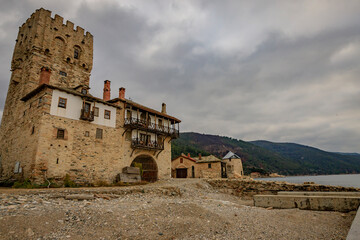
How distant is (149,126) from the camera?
939 inches

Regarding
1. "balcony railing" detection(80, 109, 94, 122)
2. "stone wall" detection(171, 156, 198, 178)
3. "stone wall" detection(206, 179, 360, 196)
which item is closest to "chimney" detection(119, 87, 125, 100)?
"balcony railing" detection(80, 109, 94, 122)

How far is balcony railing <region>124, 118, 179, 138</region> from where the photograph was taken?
21.3m

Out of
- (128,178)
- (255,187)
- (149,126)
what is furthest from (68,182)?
(255,187)

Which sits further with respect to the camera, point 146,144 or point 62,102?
point 146,144

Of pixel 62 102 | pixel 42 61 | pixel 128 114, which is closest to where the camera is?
pixel 62 102

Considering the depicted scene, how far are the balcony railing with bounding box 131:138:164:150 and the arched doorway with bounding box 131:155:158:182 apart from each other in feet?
5.55

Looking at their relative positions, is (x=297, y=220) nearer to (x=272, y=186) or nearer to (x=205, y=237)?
(x=205, y=237)

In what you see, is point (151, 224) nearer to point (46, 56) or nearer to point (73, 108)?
point (73, 108)

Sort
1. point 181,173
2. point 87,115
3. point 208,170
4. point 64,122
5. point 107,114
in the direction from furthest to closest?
point 181,173, point 208,170, point 107,114, point 87,115, point 64,122

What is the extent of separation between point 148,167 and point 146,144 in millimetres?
3045

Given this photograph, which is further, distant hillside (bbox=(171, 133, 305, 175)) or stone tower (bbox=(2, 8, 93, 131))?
distant hillside (bbox=(171, 133, 305, 175))

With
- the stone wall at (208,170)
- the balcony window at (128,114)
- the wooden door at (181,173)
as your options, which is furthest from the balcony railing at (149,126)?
the wooden door at (181,173)

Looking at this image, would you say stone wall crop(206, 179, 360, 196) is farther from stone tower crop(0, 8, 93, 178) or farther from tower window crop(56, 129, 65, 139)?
stone tower crop(0, 8, 93, 178)

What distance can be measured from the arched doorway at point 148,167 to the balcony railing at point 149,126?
3.64m
